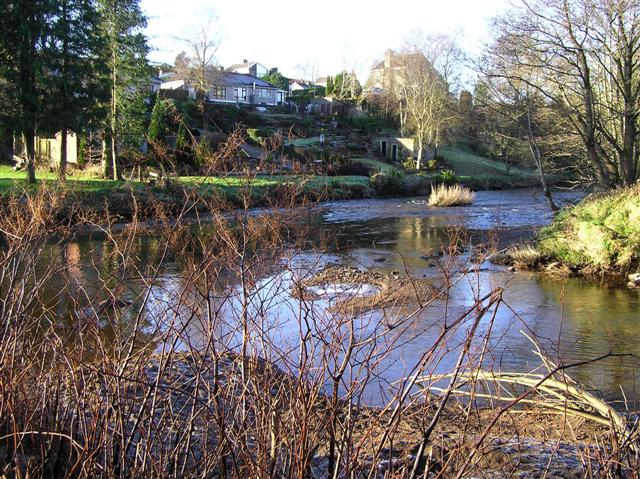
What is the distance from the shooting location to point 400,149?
5762 centimetres

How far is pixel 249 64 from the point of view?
8988 centimetres

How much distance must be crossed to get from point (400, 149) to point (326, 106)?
53.2 ft

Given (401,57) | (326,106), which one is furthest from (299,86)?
(401,57)

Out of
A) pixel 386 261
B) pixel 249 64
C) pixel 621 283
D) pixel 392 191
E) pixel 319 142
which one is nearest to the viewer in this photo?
pixel 621 283

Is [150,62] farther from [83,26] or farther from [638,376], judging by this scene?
[638,376]

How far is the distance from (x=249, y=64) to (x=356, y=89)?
22125 mm

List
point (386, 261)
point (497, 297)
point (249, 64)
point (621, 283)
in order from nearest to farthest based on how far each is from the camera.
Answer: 1. point (497, 297)
2. point (621, 283)
3. point (386, 261)
4. point (249, 64)

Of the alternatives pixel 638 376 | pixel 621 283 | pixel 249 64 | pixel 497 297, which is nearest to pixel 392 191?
pixel 621 283

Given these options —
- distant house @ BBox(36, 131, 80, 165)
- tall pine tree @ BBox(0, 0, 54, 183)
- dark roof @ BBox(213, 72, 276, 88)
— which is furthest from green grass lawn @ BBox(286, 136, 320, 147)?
tall pine tree @ BBox(0, 0, 54, 183)

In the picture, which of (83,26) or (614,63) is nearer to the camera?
(614,63)

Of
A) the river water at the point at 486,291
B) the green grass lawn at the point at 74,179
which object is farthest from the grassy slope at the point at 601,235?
the green grass lawn at the point at 74,179

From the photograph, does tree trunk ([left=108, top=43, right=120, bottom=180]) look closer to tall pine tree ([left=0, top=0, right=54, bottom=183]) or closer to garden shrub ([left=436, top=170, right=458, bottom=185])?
tall pine tree ([left=0, top=0, right=54, bottom=183])

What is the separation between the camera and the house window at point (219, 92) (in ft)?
235

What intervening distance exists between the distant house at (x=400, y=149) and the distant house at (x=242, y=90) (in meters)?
22.3
